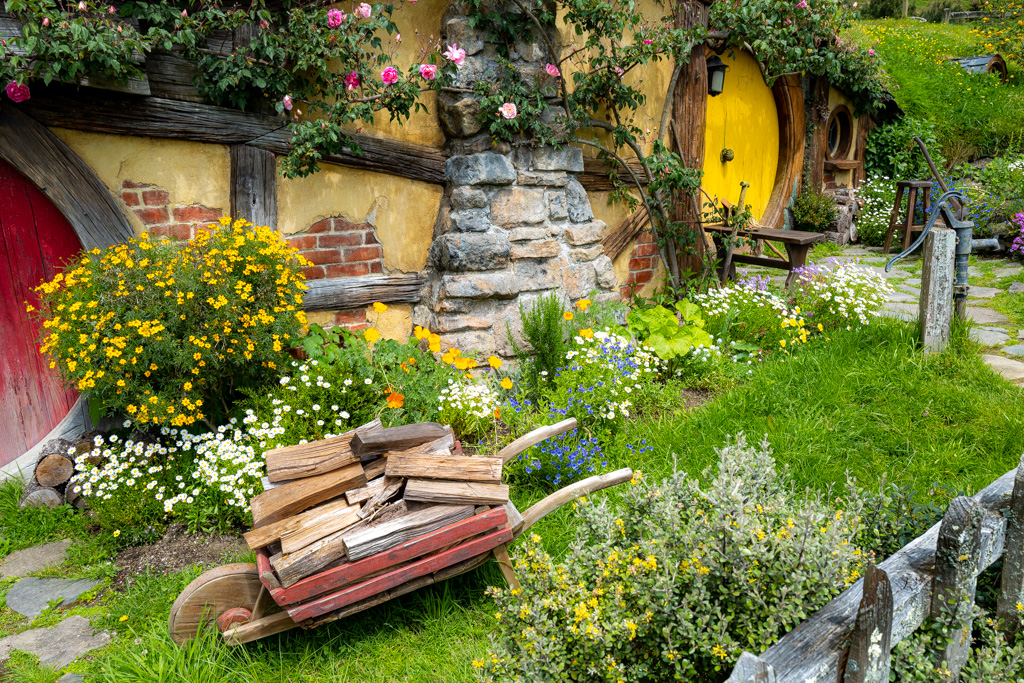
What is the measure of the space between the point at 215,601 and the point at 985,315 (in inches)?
236

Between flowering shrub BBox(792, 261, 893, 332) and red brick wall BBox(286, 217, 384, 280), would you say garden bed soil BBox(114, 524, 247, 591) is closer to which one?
red brick wall BBox(286, 217, 384, 280)

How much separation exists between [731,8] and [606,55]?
1.41m

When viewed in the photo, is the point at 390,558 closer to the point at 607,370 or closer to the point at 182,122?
the point at 607,370

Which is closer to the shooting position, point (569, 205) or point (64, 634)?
point (64, 634)

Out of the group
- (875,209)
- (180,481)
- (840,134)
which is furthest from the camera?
(840,134)

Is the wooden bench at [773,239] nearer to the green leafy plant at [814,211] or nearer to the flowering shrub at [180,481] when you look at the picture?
the green leafy plant at [814,211]

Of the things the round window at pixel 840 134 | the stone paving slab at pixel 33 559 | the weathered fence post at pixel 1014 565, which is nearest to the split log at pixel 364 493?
the stone paving slab at pixel 33 559

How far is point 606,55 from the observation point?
5039 millimetres

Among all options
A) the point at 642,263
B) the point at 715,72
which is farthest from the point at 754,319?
the point at 715,72

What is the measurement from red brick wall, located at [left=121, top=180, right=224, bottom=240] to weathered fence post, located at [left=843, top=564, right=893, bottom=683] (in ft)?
11.6

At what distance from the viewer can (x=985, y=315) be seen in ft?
17.9

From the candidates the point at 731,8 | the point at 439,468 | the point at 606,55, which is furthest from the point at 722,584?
Result: the point at 731,8

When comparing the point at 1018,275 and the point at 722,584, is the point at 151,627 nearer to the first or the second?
the point at 722,584

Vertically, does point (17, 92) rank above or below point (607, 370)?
above
